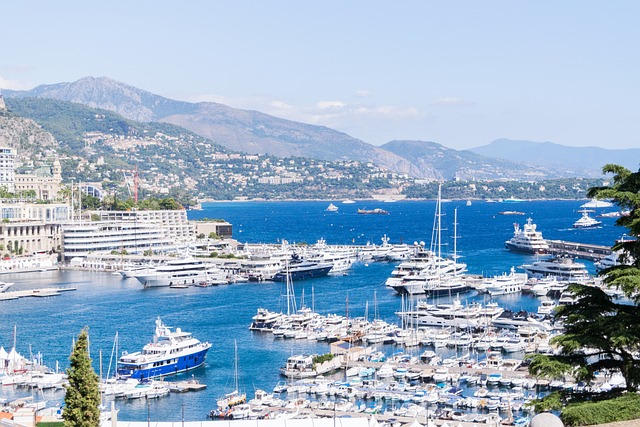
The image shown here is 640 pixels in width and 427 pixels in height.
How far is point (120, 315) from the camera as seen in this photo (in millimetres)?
36406

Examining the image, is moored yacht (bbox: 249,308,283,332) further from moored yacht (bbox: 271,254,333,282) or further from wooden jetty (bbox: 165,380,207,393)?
moored yacht (bbox: 271,254,333,282)

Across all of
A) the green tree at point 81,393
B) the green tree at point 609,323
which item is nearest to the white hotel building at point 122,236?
the green tree at point 81,393

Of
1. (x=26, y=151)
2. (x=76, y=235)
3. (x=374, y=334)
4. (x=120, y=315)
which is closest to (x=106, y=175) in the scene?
(x=26, y=151)

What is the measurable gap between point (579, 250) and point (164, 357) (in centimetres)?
4439

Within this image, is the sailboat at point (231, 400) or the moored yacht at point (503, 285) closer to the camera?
the sailboat at point (231, 400)

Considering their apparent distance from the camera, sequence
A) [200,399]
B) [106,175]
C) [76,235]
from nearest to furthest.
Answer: [200,399], [76,235], [106,175]

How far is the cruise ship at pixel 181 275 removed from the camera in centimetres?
4750

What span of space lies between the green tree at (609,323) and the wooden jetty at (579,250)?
50350 mm

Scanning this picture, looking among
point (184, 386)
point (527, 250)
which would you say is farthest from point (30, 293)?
point (527, 250)

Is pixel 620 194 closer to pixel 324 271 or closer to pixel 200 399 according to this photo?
pixel 200 399

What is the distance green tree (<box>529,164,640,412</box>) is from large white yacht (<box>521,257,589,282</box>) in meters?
35.7

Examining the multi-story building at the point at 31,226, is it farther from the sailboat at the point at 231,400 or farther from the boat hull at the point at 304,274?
the sailboat at the point at 231,400

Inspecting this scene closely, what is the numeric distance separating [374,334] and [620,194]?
20.7m

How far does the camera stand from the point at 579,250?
63.3 metres
